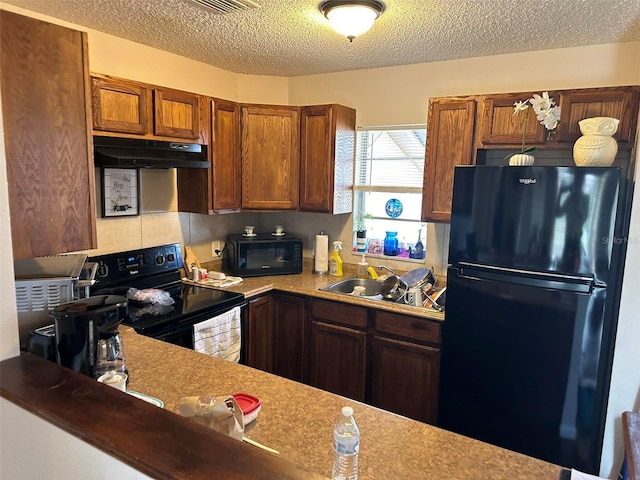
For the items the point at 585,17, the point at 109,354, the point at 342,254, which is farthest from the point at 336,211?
the point at 109,354

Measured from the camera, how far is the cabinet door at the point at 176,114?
260cm

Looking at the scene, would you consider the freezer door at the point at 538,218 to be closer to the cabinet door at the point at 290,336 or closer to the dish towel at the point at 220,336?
the cabinet door at the point at 290,336

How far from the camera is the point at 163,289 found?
2895 millimetres

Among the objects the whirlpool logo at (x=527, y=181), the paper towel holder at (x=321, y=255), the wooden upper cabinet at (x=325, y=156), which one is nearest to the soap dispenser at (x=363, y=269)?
the paper towel holder at (x=321, y=255)

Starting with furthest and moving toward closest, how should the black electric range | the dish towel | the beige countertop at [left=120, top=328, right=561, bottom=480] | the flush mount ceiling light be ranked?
1. the dish towel
2. the black electric range
3. the flush mount ceiling light
4. the beige countertop at [left=120, top=328, right=561, bottom=480]

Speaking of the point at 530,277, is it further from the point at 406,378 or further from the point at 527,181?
the point at 406,378

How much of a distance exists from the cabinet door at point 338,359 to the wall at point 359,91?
729 millimetres

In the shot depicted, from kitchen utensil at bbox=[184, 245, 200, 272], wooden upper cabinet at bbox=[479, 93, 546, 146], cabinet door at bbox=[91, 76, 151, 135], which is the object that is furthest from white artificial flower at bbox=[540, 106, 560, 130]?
kitchen utensil at bbox=[184, 245, 200, 272]

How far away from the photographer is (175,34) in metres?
2.53

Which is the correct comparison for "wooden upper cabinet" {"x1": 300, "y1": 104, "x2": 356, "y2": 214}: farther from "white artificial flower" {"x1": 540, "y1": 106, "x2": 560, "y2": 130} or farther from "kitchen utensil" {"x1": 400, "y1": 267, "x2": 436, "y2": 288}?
"white artificial flower" {"x1": 540, "y1": 106, "x2": 560, "y2": 130}

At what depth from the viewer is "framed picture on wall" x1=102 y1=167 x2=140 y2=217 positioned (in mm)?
2696

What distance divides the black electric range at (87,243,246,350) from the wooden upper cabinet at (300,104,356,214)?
0.94 metres

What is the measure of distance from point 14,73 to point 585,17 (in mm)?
2330

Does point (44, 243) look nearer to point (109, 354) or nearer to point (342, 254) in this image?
point (109, 354)
